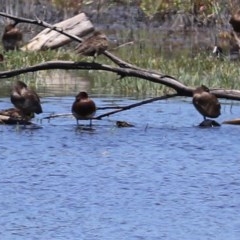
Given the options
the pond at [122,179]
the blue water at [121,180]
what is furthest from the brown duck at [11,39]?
the blue water at [121,180]

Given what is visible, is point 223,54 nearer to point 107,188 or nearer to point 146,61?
point 146,61

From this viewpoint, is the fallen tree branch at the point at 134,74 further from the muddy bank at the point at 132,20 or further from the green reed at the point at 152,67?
the muddy bank at the point at 132,20

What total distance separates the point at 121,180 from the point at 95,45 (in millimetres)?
3604

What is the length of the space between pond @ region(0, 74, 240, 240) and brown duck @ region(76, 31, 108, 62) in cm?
73

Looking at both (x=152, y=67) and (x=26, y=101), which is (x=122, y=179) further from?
(x=152, y=67)

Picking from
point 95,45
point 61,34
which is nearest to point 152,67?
point 61,34

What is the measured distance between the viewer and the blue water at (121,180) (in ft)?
26.2

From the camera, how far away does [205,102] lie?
40.9 ft

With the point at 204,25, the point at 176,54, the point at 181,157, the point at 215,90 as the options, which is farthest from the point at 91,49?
the point at 204,25

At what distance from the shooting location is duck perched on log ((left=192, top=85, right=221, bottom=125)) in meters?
12.4

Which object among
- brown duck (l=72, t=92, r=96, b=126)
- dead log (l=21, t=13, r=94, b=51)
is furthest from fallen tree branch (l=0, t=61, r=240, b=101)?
dead log (l=21, t=13, r=94, b=51)

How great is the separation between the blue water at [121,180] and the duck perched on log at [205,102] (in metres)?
0.19

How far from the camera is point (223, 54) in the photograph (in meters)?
20.3

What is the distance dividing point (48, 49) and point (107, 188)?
11059mm
